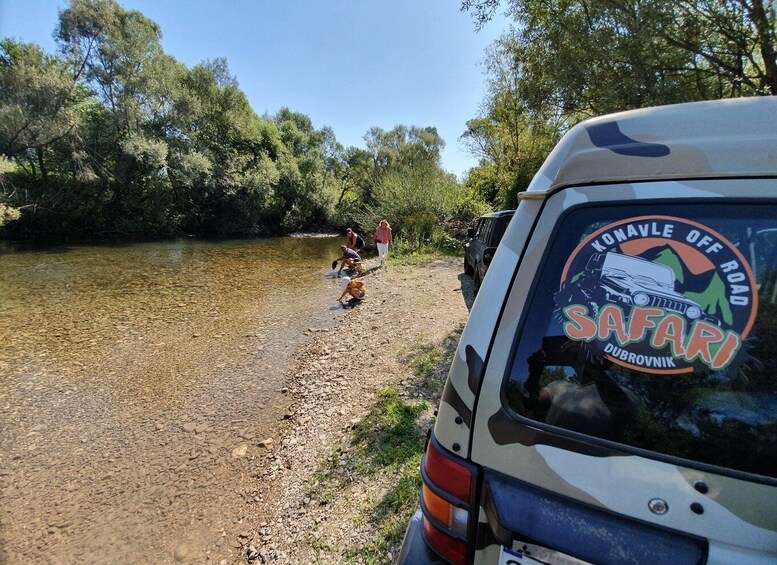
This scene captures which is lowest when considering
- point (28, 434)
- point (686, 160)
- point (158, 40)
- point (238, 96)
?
point (28, 434)

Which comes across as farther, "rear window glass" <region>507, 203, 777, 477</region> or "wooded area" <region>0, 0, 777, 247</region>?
"wooded area" <region>0, 0, 777, 247</region>

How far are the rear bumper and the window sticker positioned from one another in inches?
36.9

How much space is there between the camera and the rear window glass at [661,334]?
91cm

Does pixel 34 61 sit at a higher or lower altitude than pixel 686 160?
higher

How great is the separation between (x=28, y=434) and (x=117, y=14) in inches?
1246

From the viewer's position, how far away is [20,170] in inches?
921

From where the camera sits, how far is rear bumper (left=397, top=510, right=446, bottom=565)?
4.15 ft

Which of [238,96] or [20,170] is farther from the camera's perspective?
[238,96]

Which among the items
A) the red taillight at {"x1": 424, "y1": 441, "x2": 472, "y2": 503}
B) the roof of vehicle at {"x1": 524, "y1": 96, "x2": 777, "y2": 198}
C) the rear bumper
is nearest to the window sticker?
the roof of vehicle at {"x1": 524, "y1": 96, "x2": 777, "y2": 198}

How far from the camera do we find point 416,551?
131cm

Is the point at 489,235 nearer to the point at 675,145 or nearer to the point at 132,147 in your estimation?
the point at 675,145

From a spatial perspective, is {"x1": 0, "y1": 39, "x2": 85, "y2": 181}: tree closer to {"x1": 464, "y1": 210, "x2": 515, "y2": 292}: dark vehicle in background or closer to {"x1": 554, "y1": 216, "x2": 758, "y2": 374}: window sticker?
{"x1": 464, "y1": 210, "x2": 515, "y2": 292}: dark vehicle in background

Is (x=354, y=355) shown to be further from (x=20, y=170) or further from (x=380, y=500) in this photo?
(x=20, y=170)

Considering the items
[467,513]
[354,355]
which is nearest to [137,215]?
[354,355]
